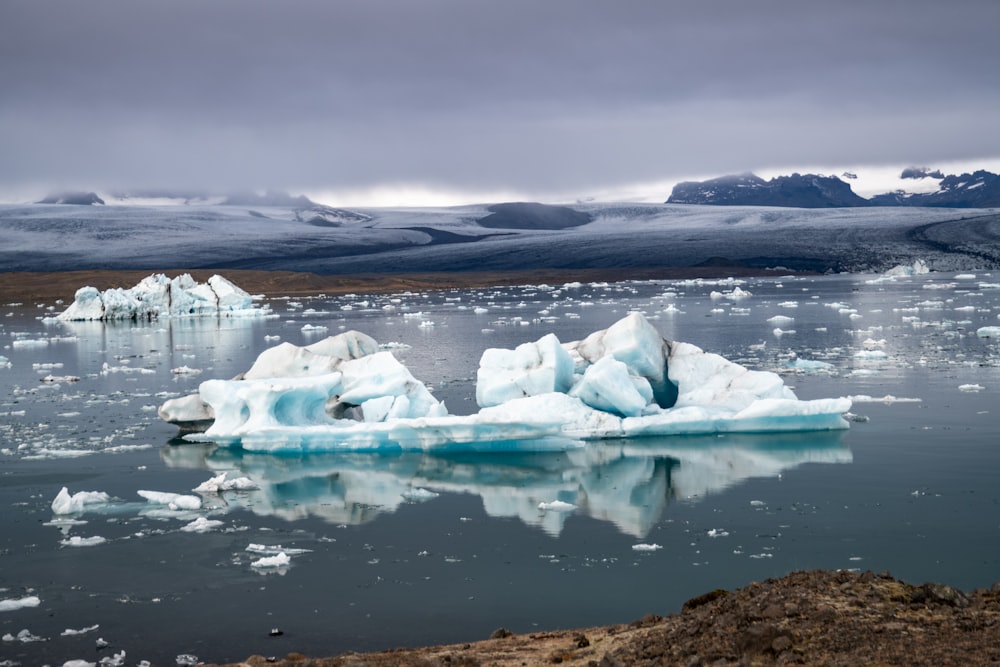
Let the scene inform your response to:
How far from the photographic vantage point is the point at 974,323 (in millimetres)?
26562

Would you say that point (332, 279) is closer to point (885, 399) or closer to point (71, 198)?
point (885, 399)

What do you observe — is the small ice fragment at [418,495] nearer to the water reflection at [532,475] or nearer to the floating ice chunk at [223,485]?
the water reflection at [532,475]

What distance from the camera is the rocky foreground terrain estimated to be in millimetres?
4973

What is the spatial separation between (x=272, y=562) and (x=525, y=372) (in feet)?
20.4

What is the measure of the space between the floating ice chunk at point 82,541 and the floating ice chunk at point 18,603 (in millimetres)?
1320

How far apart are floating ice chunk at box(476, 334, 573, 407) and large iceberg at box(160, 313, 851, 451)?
0.02 meters

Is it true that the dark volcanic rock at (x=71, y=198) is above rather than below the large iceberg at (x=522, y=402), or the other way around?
above

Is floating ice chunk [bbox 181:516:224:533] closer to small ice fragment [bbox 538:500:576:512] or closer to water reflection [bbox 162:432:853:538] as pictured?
water reflection [bbox 162:432:853:538]

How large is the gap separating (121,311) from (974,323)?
28979mm

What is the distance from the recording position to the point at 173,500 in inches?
400

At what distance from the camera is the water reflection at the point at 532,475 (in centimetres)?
1007

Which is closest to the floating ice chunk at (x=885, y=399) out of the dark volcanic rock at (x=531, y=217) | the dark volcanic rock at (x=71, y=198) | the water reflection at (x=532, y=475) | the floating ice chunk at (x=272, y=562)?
the water reflection at (x=532, y=475)

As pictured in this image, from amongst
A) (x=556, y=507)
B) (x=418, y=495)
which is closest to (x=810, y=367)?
(x=556, y=507)

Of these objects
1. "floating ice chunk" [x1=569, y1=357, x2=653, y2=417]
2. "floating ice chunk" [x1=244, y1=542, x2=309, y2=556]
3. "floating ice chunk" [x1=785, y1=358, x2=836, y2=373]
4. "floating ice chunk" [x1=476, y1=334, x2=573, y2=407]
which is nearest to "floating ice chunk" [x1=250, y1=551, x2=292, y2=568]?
"floating ice chunk" [x1=244, y1=542, x2=309, y2=556]
